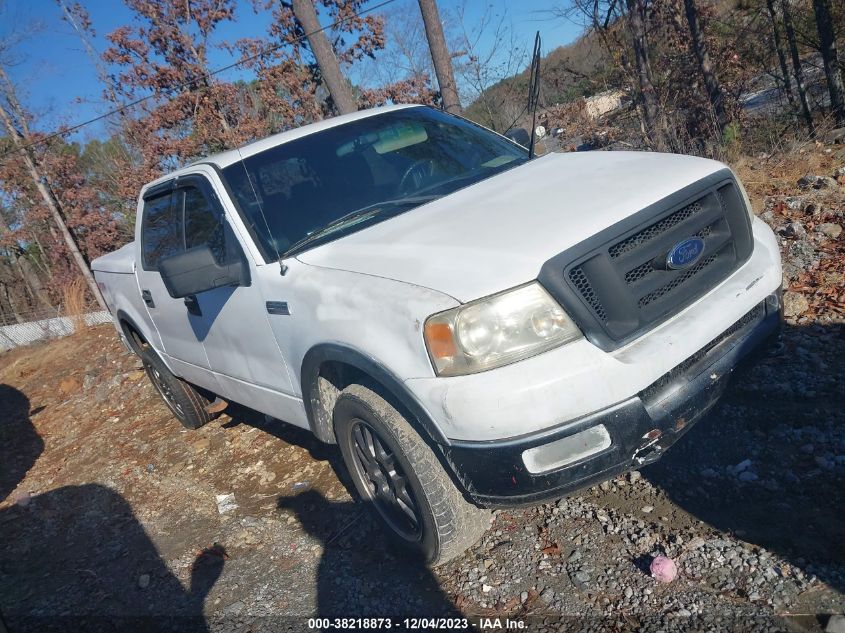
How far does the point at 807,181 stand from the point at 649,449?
16.9 feet

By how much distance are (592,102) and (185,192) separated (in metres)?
8.27

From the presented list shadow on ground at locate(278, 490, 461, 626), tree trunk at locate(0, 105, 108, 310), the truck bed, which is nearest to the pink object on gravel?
shadow on ground at locate(278, 490, 461, 626)

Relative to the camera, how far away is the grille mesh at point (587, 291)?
220cm

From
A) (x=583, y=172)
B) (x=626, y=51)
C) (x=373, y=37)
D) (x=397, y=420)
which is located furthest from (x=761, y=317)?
(x=373, y=37)

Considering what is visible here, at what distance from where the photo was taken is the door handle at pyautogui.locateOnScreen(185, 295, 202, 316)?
378 cm

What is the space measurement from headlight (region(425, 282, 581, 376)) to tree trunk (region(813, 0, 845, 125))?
898 cm

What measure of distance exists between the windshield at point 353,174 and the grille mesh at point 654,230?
116 centimetres

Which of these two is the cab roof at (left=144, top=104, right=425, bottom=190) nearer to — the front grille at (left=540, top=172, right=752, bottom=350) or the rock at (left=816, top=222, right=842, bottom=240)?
the front grille at (left=540, top=172, right=752, bottom=350)

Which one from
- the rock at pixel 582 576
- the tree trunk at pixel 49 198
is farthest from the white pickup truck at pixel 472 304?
the tree trunk at pixel 49 198

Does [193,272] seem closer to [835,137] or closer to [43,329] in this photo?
[835,137]

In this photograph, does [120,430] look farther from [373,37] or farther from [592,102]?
[373,37]

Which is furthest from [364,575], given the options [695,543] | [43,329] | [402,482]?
[43,329]

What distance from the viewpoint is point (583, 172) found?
115 inches

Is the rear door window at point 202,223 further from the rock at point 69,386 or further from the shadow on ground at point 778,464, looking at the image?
the rock at point 69,386
